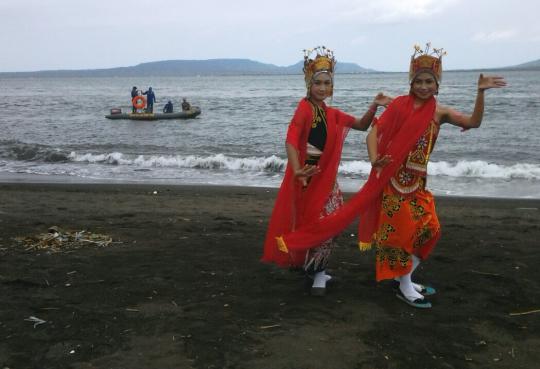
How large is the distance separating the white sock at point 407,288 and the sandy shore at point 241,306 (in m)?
0.12

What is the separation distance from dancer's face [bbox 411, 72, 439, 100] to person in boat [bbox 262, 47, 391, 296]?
290mm

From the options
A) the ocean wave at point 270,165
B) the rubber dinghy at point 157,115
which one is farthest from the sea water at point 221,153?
the rubber dinghy at point 157,115

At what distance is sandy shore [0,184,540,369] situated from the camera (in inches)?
121

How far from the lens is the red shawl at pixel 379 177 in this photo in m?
3.84

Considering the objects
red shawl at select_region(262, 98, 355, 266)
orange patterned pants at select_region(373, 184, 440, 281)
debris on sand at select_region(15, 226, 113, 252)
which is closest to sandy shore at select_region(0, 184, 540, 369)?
debris on sand at select_region(15, 226, 113, 252)

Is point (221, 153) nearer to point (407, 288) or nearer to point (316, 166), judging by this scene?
point (316, 166)

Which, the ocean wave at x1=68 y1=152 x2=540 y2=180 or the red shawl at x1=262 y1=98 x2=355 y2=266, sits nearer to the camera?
the red shawl at x1=262 y1=98 x2=355 y2=266

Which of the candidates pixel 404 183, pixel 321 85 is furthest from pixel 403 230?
pixel 321 85

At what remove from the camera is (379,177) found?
3895 millimetres

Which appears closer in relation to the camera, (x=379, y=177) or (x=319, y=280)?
(x=379, y=177)

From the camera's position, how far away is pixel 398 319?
3623 millimetres

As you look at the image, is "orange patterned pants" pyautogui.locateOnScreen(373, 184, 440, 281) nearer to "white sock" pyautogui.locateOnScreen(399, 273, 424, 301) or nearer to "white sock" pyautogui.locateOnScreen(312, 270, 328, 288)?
"white sock" pyautogui.locateOnScreen(399, 273, 424, 301)

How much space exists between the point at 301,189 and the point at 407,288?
41.3 inches

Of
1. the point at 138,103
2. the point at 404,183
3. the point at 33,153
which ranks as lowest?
the point at 33,153
